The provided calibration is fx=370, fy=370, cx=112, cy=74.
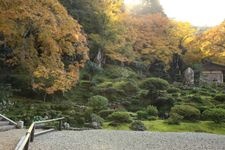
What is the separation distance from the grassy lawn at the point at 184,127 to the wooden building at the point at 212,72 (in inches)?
1037

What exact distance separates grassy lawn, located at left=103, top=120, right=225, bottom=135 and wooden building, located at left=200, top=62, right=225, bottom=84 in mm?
26351

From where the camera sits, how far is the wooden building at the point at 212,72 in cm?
4681

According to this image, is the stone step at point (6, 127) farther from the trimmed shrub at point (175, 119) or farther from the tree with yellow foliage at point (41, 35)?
the trimmed shrub at point (175, 119)

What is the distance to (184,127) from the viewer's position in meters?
19.9

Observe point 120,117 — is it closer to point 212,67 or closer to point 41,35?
point 41,35

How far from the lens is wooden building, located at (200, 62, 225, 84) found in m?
46.8

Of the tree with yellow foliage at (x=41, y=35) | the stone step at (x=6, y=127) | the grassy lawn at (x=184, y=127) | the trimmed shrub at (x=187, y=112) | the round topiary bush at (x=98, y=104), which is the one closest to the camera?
the stone step at (x=6, y=127)

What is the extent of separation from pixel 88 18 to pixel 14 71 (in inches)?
475

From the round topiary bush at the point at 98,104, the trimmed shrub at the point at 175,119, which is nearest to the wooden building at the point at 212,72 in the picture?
the round topiary bush at the point at 98,104

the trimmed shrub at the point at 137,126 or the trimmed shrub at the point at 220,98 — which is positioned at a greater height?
the trimmed shrub at the point at 220,98

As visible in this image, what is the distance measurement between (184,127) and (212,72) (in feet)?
95.2

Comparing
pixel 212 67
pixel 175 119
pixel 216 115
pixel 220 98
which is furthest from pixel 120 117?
pixel 212 67

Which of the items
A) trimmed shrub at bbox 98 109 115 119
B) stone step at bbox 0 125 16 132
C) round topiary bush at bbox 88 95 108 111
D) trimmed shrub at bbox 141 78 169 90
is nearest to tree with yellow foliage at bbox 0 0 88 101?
trimmed shrub at bbox 98 109 115 119

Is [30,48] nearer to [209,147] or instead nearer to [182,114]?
[182,114]
